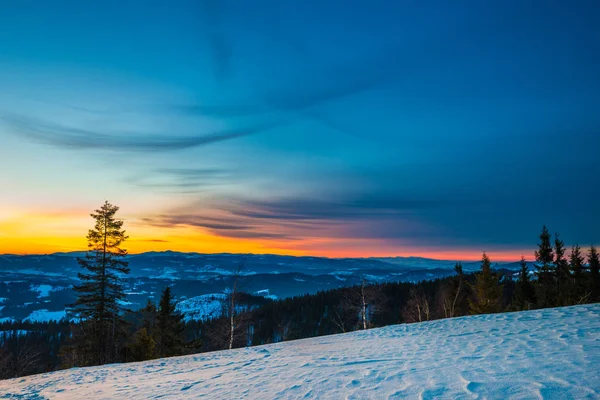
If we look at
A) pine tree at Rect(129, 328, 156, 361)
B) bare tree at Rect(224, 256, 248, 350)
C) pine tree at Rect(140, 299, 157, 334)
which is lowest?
pine tree at Rect(129, 328, 156, 361)

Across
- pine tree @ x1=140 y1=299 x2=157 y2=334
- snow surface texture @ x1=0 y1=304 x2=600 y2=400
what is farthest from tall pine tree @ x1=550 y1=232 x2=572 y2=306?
pine tree @ x1=140 y1=299 x2=157 y2=334

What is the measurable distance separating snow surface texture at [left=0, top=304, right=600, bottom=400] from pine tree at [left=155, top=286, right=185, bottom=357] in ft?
66.9

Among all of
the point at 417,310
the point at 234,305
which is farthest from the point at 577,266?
the point at 234,305

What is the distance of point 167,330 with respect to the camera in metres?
33.2

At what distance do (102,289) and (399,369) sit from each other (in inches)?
979

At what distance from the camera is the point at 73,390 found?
1021 cm

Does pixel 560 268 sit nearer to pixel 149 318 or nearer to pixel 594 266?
pixel 594 266

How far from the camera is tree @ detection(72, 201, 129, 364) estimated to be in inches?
1011

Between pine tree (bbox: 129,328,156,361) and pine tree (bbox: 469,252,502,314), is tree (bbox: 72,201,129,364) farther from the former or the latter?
pine tree (bbox: 469,252,502,314)

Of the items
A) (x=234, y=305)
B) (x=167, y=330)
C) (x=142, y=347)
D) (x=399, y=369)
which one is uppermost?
(x=399, y=369)

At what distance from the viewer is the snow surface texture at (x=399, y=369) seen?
584cm

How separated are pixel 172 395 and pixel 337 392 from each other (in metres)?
4.18

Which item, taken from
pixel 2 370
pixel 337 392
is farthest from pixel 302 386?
pixel 2 370

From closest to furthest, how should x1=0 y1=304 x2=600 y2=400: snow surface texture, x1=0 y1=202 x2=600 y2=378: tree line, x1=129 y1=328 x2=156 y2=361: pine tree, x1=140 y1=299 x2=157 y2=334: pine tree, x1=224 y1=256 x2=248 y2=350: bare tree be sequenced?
x1=0 y1=304 x2=600 y2=400: snow surface texture
x1=224 y1=256 x2=248 y2=350: bare tree
x1=0 y1=202 x2=600 y2=378: tree line
x1=129 y1=328 x2=156 y2=361: pine tree
x1=140 y1=299 x2=157 y2=334: pine tree
